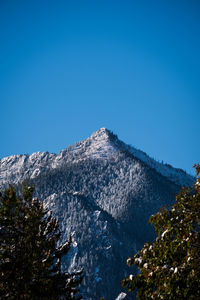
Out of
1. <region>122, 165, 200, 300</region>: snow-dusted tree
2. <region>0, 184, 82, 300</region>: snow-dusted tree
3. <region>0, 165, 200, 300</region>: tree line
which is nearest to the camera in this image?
<region>122, 165, 200, 300</region>: snow-dusted tree

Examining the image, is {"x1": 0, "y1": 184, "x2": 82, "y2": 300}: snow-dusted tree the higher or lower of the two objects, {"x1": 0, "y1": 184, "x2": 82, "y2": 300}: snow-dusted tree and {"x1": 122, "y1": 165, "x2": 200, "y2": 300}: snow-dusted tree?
Answer: the higher

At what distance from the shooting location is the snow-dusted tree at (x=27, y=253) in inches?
930

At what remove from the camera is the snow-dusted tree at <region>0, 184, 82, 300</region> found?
930 inches

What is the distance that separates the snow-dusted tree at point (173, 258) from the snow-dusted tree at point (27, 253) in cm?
956

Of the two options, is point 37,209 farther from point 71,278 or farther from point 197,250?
point 197,250

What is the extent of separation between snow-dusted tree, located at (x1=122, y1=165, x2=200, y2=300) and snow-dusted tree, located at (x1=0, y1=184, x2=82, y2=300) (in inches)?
376

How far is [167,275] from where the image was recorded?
13992 millimetres

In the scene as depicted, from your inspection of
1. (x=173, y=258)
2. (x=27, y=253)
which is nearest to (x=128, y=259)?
(x=173, y=258)

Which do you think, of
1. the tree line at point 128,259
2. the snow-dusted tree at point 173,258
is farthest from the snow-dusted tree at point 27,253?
the snow-dusted tree at point 173,258

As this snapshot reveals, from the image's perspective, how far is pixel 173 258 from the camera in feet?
49.2

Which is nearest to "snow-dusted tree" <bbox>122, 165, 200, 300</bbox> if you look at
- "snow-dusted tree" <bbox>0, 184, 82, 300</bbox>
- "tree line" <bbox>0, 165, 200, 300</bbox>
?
"tree line" <bbox>0, 165, 200, 300</bbox>

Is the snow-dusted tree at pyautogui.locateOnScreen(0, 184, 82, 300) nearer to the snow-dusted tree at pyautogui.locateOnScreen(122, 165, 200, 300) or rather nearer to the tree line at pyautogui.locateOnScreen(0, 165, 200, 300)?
the tree line at pyautogui.locateOnScreen(0, 165, 200, 300)

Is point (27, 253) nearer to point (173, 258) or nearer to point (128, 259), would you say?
point (128, 259)

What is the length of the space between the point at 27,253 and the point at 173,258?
12.1 m
